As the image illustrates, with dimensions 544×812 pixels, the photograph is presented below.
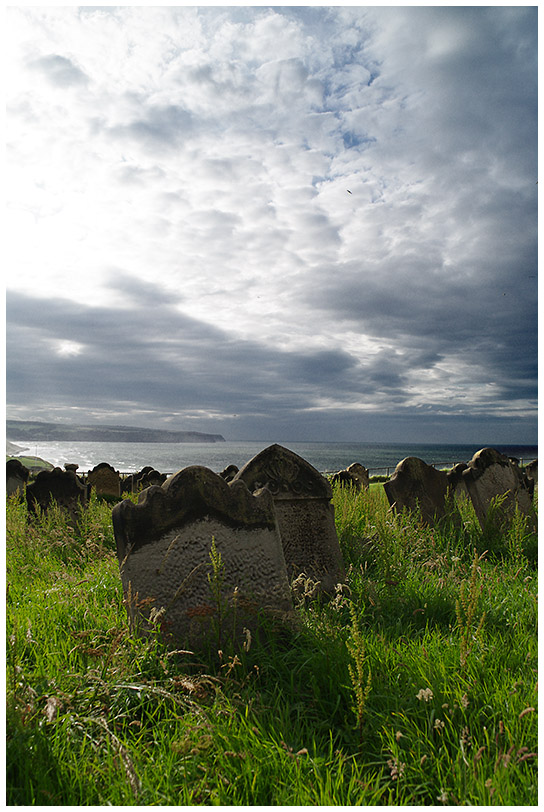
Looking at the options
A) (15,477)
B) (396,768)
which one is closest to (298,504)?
(396,768)

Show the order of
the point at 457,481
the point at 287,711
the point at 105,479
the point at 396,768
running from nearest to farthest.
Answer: the point at 396,768 → the point at 287,711 → the point at 457,481 → the point at 105,479

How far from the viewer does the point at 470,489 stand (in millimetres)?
6520

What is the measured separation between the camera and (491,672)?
105 inches

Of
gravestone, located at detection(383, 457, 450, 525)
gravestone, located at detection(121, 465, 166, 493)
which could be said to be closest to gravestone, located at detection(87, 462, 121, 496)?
gravestone, located at detection(121, 465, 166, 493)

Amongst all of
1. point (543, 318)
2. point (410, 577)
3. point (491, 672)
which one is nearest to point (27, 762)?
point (491, 672)

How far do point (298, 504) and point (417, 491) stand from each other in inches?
103

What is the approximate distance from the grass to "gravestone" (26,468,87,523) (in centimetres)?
354

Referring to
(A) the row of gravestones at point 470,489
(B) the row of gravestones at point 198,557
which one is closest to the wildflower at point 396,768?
(B) the row of gravestones at point 198,557

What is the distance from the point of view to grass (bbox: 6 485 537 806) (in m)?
2.02

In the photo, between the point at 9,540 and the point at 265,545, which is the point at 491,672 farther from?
the point at 9,540

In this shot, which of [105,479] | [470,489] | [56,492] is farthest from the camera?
[105,479]

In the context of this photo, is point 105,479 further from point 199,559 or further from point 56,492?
point 199,559

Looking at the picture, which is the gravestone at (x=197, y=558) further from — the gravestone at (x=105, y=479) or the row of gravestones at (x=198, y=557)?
the gravestone at (x=105, y=479)

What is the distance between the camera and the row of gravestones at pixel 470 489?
6.49 m
